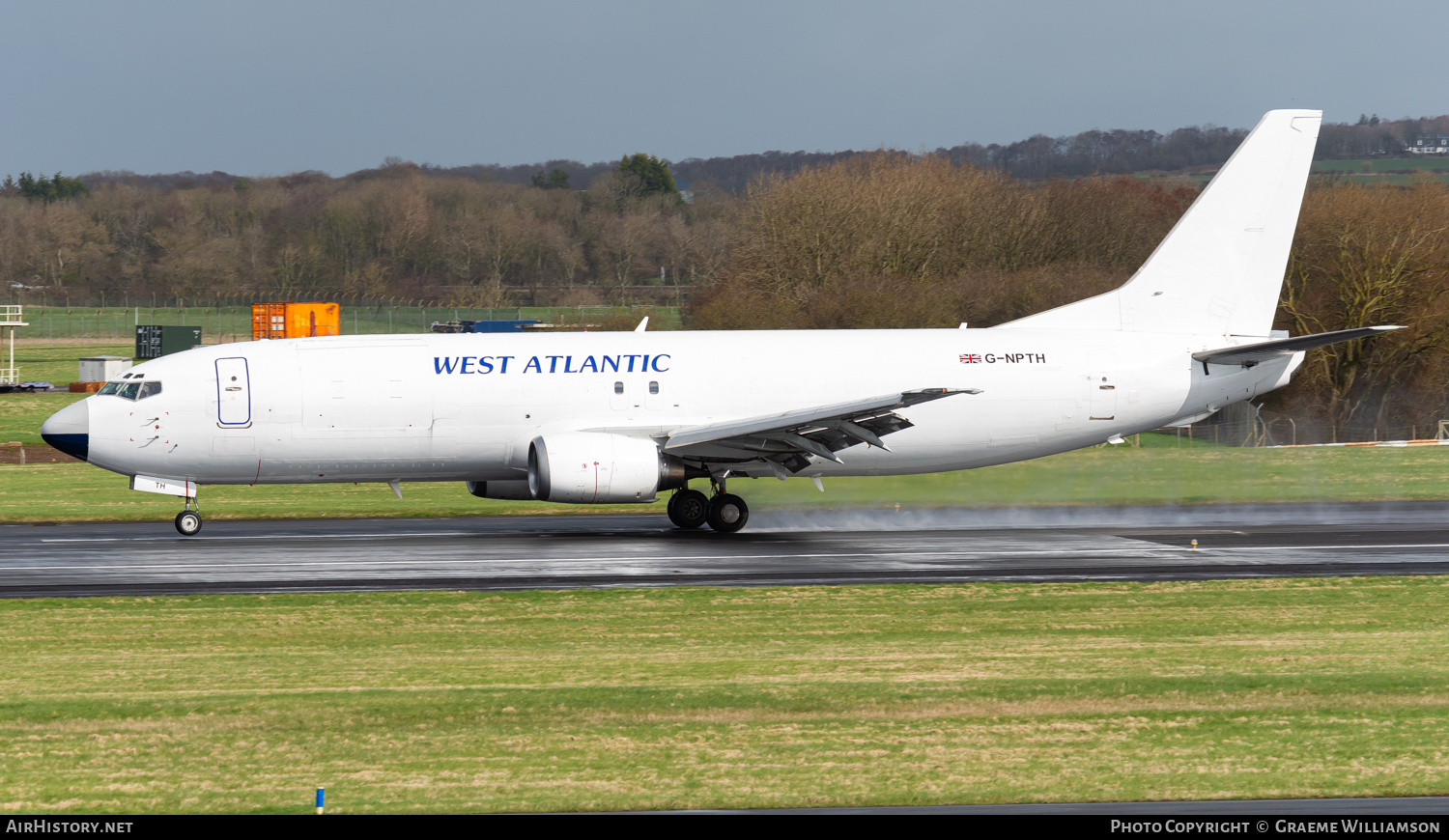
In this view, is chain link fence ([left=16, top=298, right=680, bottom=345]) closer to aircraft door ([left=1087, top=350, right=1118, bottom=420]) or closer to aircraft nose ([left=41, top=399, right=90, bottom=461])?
aircraft door ([left=1087, top=350, right=1118, bottom=420])

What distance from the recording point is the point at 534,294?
13275 centimetres

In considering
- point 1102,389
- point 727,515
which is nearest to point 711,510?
point 727,515

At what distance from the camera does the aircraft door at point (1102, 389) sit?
92.0ft

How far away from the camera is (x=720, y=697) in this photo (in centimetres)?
1299

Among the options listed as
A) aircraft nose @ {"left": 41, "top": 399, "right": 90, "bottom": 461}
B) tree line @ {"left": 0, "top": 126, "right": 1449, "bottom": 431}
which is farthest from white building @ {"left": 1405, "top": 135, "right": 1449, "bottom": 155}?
aircraft nose @ {"left": 41, "top": 399, "right": 90, "bottom": 461}

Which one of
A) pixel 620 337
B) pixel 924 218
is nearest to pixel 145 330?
pixel 924 218

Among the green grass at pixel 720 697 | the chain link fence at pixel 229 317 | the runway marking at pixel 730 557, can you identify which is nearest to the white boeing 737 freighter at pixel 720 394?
the runway marking at pixel 730 557

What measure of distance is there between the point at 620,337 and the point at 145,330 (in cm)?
6831

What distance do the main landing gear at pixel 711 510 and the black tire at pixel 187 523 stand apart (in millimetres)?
9309

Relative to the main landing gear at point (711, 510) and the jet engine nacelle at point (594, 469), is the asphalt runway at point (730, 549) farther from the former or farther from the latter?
the jet engine nacelle at point (594, 469)

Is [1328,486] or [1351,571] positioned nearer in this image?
[1351,571]

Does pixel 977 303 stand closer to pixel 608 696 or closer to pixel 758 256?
pixel 758 256

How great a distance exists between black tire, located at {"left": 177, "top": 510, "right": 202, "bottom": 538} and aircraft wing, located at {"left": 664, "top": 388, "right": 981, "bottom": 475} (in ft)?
30.8

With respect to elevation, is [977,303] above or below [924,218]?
below
